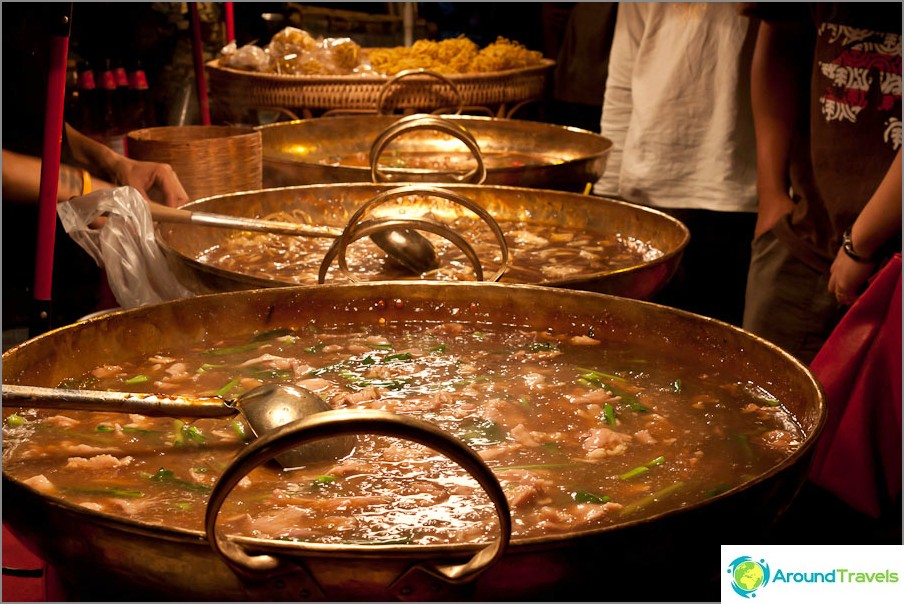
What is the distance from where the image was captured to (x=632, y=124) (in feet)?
16.3

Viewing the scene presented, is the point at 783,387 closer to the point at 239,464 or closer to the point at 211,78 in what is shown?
the point at 239,464

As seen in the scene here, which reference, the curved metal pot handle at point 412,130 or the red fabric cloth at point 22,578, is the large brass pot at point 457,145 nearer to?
the curved metal pot handle at point 412,130

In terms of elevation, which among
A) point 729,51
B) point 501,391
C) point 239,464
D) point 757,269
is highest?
point 729,51

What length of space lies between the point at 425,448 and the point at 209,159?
166cm

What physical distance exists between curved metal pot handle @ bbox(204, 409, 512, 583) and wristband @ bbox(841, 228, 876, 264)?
8.05 feet

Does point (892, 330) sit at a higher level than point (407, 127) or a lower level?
lower

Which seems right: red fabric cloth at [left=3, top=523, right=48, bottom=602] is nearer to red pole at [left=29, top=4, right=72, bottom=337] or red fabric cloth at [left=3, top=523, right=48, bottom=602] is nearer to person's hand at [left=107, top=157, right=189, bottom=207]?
red pole at [left=29, top=4, right=72, bottom=337]

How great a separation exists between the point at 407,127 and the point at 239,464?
6.71 feet

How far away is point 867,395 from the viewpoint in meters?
2.61

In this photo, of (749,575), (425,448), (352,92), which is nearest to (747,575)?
(749,575)

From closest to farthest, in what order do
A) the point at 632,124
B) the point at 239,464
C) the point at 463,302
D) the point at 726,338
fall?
the point at 239,464 → the point at 726,338 → the point at 463,302 → the point at 632,124

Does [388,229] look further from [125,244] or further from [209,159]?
[209,159]

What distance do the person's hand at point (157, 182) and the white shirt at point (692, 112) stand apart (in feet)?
9.45

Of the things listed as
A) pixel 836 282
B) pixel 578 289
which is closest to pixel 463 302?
pixel 578 289
